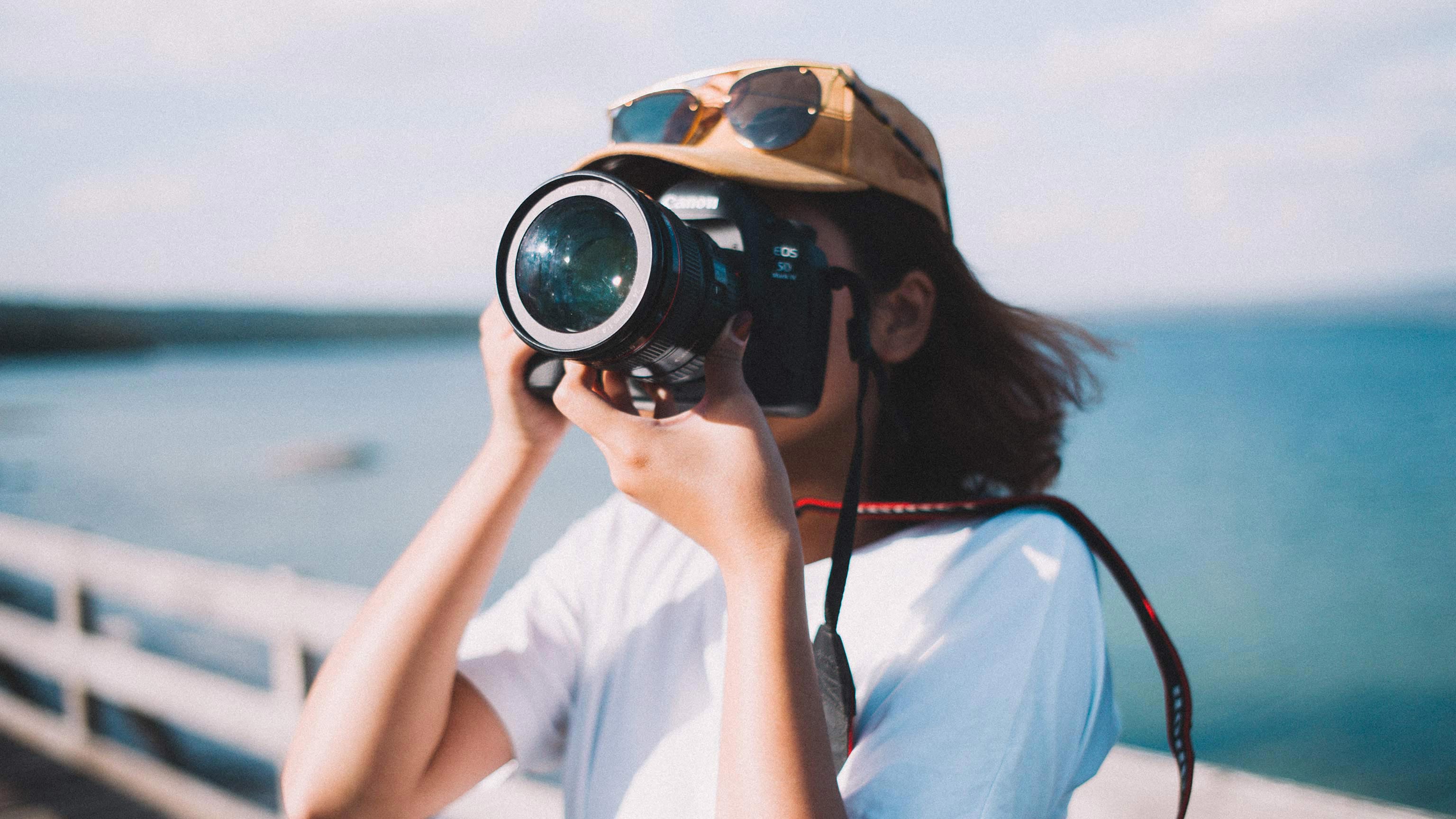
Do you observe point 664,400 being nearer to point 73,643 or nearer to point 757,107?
point 757,107

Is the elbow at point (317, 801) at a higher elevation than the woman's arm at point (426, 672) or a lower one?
lower

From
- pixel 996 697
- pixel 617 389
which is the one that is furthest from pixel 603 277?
pixel 996 697

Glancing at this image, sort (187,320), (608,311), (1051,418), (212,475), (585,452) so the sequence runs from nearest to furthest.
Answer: (608,311) → (1051,418) → (212,475) → (585,452) → (187,320)

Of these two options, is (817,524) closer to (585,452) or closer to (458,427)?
(585,452)

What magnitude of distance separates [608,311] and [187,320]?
63595mm

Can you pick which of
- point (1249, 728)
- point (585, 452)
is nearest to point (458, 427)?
point (585, 452)

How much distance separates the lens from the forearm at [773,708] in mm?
611

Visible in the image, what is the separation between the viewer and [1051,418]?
1130 millimetres

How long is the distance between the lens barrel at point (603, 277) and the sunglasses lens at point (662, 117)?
0.91ft

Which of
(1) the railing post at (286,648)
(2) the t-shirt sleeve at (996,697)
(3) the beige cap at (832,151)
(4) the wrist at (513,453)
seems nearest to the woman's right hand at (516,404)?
(4) the wrist at (513,453)

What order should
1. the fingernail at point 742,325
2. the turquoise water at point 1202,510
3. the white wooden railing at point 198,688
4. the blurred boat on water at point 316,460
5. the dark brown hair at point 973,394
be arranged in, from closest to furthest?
the fingernail at point 742,325
the white wooden railing at point 198,688
the dark brown hair at point 973,394
the turquoise water at point 1202,510
the blurred boat on water at point 316,460

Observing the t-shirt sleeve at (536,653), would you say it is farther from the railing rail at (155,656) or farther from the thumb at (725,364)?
the railing rail at (155,656)

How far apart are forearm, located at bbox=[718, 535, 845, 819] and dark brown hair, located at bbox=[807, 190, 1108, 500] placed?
401 millimetres

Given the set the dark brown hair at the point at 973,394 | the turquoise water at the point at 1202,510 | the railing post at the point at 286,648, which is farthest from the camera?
the turquoise water at the point at 1202,510
